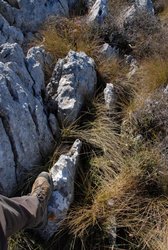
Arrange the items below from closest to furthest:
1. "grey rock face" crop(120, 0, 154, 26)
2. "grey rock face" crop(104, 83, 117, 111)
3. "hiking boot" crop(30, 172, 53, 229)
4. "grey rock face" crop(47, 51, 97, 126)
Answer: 1. "hiking boot" crop(30, 172, 53, 229)
2. "grey rock face" crop(47, 51, 97, 126)
3. "grey rock face" crop(104, 83, 117, 111)
4. "grey rock face" crop(120, 0, 154, 26)

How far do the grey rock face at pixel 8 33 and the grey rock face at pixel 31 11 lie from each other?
60cm

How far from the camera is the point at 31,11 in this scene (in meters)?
7.26

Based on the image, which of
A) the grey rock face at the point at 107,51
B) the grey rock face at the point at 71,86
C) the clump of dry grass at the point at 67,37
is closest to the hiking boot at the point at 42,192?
the grey rock face at the point at 71,86

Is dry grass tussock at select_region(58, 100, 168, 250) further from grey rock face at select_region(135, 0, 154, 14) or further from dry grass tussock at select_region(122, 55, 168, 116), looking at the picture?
grey rock face at select_region(135, 0, 154, 14)

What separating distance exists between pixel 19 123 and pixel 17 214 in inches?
54.3

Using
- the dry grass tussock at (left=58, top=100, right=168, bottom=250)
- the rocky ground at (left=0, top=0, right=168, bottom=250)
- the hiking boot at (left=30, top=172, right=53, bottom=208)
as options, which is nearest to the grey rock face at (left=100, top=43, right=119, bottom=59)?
the rocky ground at (left=0, top=0, right=168, bottom=250)

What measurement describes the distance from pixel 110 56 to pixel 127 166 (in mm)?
2398

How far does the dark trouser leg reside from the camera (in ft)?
9.35

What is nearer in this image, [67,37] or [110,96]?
[110,96]

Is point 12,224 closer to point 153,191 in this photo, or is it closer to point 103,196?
point 103,196

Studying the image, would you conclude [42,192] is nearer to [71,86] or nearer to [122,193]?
[122,193]

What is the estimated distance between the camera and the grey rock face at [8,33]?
20.5 feet

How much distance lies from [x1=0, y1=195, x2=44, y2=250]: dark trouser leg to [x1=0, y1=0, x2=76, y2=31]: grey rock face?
4263 mm

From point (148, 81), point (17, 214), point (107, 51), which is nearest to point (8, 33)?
point (107, 51)
